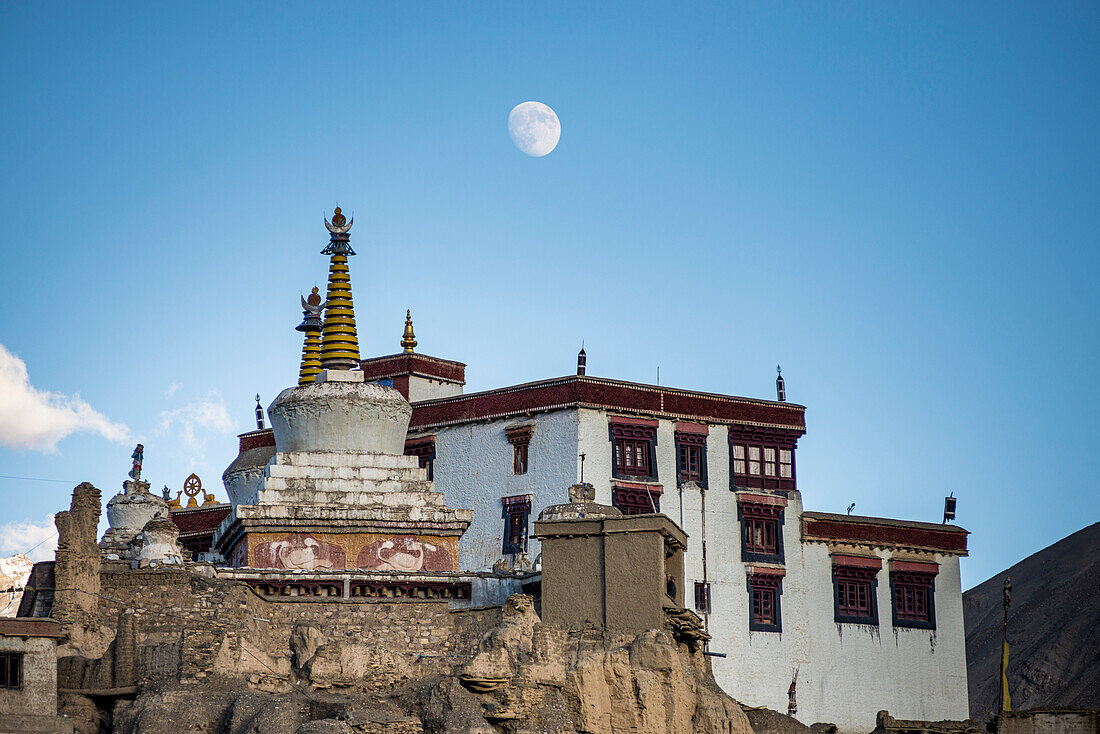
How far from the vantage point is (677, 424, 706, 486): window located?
2105 inches

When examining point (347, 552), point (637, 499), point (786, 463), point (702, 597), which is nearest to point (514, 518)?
point (637, 499)

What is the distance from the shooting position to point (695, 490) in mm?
53344

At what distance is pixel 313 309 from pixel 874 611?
21768mm

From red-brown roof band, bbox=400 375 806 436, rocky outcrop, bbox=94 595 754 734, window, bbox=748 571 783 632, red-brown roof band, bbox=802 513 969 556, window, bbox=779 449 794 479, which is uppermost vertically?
red-brown roof band, bbox=400 375 806 436

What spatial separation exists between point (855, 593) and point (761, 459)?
213 inches

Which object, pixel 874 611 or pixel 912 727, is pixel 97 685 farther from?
pixel 874 611

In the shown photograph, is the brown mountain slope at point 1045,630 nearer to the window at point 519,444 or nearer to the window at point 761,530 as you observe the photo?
the window at point 761,530

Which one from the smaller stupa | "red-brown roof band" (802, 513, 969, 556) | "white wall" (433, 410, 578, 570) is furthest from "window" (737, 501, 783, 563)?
the smaller stupa

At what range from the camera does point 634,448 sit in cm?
5281

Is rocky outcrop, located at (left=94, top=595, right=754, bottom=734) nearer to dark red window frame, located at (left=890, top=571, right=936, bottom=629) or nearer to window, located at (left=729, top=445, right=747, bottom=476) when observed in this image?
window, located at (left=729, top=445, right=747, bottom=476)

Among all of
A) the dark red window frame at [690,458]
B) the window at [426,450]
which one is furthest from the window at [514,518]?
the dark red window frame at [690,458]

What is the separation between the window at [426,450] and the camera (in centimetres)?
5516

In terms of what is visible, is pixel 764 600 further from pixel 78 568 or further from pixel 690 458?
pixel 78 568

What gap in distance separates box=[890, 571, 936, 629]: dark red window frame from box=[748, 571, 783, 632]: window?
4.42m
